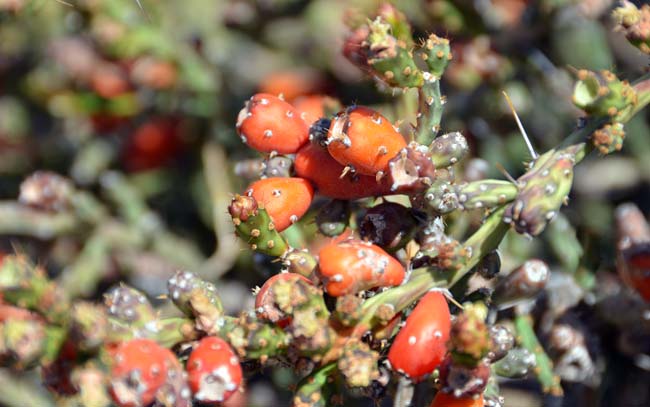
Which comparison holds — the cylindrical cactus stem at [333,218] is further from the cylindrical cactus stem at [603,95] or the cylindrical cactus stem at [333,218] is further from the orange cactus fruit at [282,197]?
the cylindrical cactus stem at [603,95]

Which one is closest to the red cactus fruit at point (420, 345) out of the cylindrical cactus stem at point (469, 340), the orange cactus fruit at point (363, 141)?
the cylindrical cactus stem at point (469, 340)

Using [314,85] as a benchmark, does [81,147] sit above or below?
below

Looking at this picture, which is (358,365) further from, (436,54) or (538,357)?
(538,357)

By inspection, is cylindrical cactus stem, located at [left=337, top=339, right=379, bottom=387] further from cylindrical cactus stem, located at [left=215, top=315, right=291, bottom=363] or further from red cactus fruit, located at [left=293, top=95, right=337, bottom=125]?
red cactus fruit, located at [left=293, top=95, right=337, bottom=125]

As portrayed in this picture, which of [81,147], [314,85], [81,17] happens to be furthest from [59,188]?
[314,85]

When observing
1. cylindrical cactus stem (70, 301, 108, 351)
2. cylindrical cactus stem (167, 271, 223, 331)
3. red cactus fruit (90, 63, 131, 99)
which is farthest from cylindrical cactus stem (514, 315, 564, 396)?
red cactus fruit (90, 63, 131, 99)

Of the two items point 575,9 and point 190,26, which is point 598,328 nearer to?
point 575,9

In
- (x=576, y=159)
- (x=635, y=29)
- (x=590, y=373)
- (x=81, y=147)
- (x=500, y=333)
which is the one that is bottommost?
(x=81, y=147)
